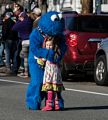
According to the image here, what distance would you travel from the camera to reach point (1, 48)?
68.7 ft

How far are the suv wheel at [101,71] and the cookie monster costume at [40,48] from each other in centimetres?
453

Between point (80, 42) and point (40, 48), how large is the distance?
5.47 metres

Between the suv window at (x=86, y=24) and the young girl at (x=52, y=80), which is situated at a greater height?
the suv window at (x=86, y=24)

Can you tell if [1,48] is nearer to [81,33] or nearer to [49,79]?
[81,33]

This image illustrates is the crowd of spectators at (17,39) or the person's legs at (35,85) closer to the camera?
the person's legs at (35,85)

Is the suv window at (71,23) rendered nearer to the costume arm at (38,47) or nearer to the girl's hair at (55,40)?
the girl's hair at (55,40)

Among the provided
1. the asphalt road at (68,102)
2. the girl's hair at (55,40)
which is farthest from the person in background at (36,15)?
the girl's hair at (55,40)

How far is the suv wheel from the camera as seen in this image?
14704 mm

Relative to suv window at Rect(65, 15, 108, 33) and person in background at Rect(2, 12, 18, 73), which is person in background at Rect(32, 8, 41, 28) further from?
person in background at Rect(2, 12, 18, 73)

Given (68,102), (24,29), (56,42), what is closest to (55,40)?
(56,42)

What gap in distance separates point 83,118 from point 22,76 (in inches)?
→ 317

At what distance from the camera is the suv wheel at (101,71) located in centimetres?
1470

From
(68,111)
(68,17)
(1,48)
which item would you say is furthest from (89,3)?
(68,111)

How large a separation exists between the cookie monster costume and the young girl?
0.26ft
